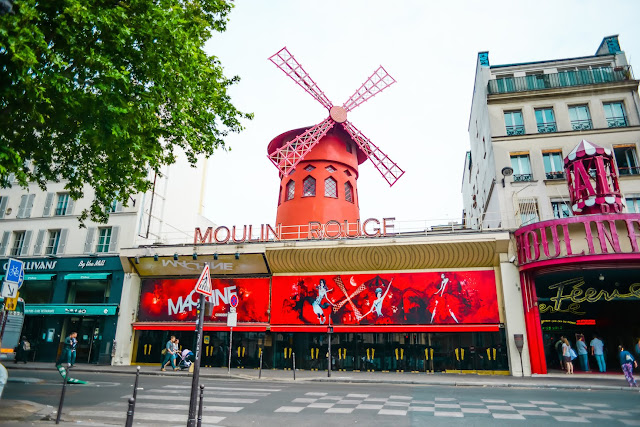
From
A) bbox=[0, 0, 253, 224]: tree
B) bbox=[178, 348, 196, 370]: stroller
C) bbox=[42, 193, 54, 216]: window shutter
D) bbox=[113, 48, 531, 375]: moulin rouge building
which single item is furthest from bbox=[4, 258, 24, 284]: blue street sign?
bbox=[42, 193, 54, 216]: window shutter

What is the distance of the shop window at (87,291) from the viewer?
2144 cm

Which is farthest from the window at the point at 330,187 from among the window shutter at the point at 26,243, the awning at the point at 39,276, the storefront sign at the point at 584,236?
the window shutter at the point at 26,243

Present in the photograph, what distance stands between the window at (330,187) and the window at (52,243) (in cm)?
1449

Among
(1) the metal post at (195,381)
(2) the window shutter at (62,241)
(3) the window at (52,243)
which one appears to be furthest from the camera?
(3) the window at (52,243)

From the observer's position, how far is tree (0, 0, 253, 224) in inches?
294

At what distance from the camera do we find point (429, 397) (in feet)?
32.0

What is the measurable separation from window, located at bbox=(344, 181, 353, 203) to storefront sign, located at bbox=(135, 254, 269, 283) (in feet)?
19.4

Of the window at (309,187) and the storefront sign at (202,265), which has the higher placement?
the window at (309,187)

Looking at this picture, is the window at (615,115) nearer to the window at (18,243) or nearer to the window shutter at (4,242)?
the window at (18,243)

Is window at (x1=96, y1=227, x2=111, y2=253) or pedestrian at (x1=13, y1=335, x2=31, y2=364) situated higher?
window at (x1=96, y1=227, x2=111, y2=253)

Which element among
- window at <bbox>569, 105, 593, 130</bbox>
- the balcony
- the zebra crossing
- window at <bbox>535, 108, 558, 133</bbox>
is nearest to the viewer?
the zebra crossing

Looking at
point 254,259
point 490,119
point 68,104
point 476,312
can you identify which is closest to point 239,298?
point 254,259

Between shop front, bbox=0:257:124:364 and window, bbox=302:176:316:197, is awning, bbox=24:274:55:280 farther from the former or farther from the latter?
window, bbox=302:176:316:197

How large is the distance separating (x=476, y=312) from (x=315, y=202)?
29.5 ft
